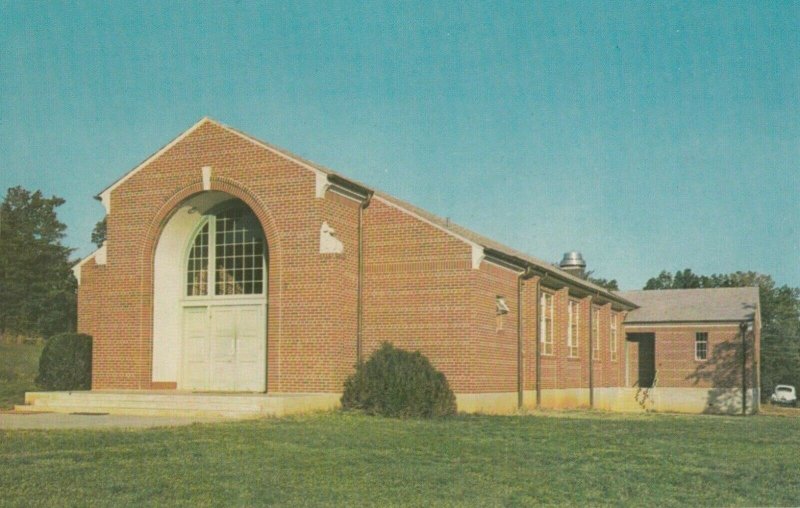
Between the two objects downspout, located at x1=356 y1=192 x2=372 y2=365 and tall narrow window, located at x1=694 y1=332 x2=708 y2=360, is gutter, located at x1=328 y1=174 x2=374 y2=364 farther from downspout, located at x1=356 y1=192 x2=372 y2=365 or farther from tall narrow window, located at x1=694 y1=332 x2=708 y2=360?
tall narrow window, located at x1=694 y1=332 x2=708 y2=360

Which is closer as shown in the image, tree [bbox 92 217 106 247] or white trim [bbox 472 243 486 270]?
white trim [bbox 472 243 486 270]

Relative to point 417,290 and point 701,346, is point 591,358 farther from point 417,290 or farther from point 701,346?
point 417,290

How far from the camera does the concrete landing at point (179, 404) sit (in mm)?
19094

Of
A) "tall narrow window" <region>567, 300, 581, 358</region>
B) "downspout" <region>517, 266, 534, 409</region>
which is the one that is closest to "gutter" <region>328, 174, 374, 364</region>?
"downspout" <region>517, 266, 534, 409</region>

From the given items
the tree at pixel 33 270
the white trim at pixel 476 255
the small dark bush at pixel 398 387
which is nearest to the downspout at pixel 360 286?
the small dark bush at pixel 398 387

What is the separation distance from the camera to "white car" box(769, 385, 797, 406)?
7212cm

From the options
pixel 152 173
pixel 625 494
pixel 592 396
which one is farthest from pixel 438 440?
pixel 592 396

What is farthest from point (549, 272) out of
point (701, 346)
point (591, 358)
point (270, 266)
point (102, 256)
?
point (701, 346)

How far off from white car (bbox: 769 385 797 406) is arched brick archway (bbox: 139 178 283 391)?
196 ft

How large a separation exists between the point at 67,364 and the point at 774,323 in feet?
235

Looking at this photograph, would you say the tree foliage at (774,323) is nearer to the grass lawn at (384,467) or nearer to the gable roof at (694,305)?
the gable roof at (694,305)

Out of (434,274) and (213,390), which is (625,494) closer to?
(434,274)

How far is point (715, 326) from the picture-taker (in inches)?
1666

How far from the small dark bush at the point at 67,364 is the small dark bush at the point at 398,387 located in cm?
765
